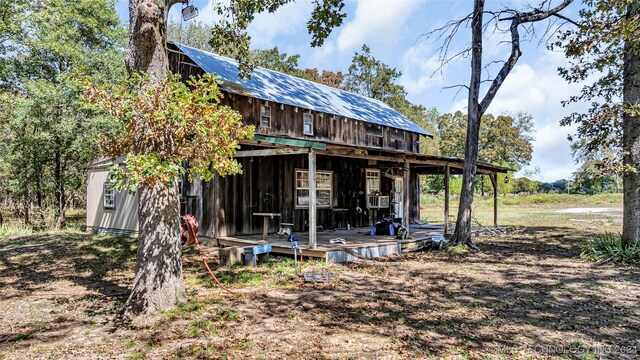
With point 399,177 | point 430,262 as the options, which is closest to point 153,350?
point 430,262

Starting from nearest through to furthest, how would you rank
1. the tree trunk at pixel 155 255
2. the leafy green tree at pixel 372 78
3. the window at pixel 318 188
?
the tree trunk at pixel 155 255, the window at pixel 318 188, the leafy green tree at pixel 372 78

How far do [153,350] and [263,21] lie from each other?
9.17m

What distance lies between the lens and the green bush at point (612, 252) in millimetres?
9328

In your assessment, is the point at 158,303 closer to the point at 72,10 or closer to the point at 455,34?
the point at 455,34

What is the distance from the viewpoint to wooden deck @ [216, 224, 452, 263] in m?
9.35

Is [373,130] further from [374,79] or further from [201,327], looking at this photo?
[374,79]

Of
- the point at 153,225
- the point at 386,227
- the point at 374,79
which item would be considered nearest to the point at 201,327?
the point at 153,225

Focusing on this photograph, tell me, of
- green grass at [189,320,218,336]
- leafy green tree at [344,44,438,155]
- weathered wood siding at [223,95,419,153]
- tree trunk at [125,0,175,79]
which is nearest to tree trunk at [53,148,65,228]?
weathered wood siding at [223,95,419,153]

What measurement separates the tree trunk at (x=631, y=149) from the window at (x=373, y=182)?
8334mm

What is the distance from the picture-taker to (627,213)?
384 inches

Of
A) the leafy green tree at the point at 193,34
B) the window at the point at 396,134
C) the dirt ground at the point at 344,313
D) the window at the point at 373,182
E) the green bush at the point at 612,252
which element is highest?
the leafy green tree at the point at 193,34

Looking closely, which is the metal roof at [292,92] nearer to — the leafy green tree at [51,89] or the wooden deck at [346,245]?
the wooden deck at [346,245]

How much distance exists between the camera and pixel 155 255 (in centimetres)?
534

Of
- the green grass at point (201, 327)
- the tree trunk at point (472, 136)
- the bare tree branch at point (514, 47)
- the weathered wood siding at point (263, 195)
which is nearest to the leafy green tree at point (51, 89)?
the weathered wood siding at point (263, 195)
